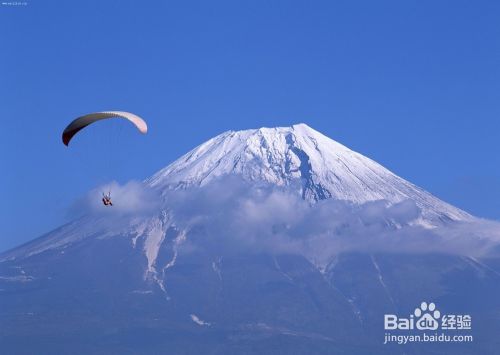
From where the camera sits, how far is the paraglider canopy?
69137 mm

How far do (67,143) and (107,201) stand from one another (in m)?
5.51

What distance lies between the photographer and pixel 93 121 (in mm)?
70750

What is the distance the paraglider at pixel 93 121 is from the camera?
69.1 metres

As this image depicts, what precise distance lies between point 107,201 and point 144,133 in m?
3.87

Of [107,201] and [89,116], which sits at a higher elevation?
[89,116]

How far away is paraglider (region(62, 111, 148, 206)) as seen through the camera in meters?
69.1

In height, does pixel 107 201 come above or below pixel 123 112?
below

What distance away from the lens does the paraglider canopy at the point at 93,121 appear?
69137mm

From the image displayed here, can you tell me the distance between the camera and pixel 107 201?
66.8m

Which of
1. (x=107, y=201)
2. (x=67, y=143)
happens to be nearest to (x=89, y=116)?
(x=67, y=143)

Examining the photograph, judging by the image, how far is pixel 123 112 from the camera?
70.7 metres

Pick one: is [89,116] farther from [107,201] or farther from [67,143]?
[107,201]

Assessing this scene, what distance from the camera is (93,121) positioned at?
70.8m
